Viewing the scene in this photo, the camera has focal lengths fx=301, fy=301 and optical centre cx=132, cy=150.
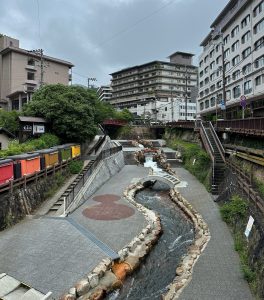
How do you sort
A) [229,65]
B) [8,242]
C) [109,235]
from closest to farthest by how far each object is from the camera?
[8,242]
[109,235]
[229,65]

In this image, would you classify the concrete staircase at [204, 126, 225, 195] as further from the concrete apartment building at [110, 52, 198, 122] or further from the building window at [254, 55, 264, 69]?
the concrete apartment building at [110, 52, 198, 122]

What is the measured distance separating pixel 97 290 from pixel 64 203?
9107mm

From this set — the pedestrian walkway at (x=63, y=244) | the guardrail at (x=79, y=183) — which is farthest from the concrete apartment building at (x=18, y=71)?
the pedestrian walkway at (x=63, y=244)

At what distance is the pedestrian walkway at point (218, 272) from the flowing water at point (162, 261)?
4.86ft

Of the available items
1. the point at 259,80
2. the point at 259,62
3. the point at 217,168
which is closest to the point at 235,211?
the point at 217,168

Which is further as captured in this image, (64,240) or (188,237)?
(188,237)

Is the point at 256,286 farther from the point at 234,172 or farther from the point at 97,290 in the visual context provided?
the point at 234,172

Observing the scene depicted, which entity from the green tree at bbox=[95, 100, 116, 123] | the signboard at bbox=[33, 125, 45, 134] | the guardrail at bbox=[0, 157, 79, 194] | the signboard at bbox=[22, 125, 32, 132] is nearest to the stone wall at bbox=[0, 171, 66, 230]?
the guardrail at bbox=[0, 157, 79, 194]

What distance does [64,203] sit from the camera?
19984 millimetres

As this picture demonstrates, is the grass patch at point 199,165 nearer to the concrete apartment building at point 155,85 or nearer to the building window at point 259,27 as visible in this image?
the building window at point 259,27

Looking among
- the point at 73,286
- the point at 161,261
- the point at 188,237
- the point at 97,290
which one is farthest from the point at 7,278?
the point at 188,237

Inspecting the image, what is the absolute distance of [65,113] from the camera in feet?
114

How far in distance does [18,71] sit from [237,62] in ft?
154

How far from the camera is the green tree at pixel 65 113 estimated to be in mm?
34562
